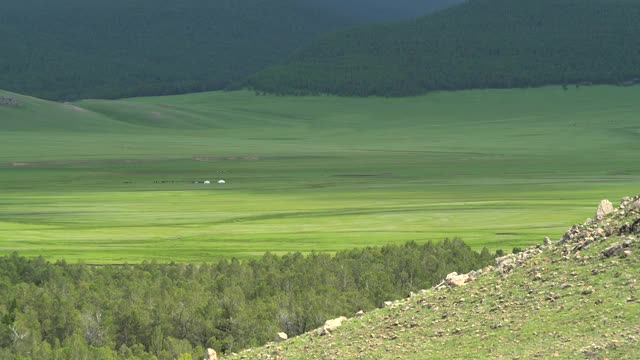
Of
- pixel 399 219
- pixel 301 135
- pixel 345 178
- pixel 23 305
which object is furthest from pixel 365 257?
pixel 301 135

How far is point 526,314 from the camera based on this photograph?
18.2 m

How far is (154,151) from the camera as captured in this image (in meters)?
140

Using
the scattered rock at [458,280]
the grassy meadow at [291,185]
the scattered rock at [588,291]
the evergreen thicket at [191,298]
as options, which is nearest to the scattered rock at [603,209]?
the scattered rock at [458,280]

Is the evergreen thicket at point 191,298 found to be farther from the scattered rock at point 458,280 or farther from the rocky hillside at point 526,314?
the rocky hillside at point 526,314

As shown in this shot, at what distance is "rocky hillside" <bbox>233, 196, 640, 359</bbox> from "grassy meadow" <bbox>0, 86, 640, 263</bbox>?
105 feet

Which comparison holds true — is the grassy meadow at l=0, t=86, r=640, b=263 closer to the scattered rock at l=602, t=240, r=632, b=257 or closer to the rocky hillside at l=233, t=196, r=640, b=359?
the rocky hillside at l=233, t=196, r=640, b=359

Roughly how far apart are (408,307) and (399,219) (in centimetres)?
4627

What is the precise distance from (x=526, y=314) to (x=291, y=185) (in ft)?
243

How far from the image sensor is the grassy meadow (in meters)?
59.4

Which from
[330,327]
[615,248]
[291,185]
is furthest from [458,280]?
[291,185]

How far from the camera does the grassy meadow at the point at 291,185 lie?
5944cm

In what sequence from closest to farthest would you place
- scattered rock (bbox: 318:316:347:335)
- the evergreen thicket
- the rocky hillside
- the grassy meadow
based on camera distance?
the rocky hillside → scattered rock (bbox: 318:316:347:335) → the evergreen thicket → the grassy meadow

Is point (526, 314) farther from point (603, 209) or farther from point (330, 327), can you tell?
point (603, 209)

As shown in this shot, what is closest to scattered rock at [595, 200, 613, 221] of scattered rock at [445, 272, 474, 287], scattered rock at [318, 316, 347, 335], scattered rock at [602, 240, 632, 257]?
scattered rock at [445, 272, 474, 287]
